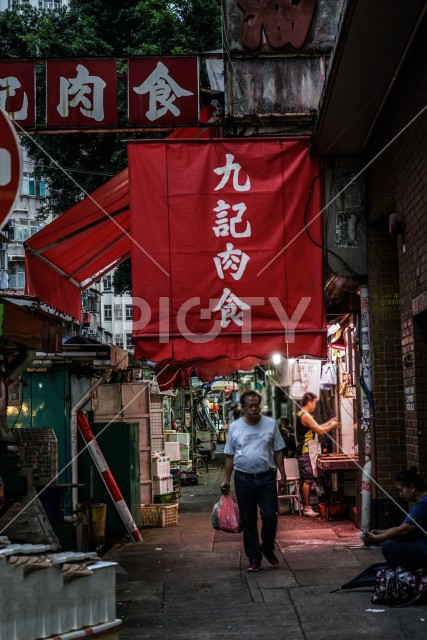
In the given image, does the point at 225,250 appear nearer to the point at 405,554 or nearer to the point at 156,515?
the point at 405,554

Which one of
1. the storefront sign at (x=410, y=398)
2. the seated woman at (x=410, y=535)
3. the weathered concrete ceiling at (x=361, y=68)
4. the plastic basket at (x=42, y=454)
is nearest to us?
the seated woman at (x=410, y=535)

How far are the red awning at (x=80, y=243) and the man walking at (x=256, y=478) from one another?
2899 millimetres

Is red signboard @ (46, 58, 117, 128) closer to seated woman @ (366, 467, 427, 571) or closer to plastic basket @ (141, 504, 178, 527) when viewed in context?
seated woman @ (366, 467, 427, 571)

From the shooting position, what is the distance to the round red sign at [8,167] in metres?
5.34

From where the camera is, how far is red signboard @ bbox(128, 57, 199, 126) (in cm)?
1048

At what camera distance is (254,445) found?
8773 mm

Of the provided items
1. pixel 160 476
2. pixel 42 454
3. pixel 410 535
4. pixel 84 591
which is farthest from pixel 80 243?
pixel 84 591

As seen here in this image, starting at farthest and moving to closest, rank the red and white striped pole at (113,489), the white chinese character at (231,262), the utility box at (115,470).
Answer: the utility box at (115,470) → the red and white striped pole at (113,489) → the white chinese character at (231,262)

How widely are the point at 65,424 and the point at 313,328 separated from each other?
389 cm

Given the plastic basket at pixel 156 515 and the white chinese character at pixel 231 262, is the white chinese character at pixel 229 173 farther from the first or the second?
the plastic basket at pixel 156 515

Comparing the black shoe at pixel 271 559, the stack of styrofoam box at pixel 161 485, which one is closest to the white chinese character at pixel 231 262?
the black shoe at pixel 271 559

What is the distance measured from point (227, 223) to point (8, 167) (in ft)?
14.5

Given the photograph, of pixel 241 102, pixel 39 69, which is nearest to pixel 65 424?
pixel 241 102

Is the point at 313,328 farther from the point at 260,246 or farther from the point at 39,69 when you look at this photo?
the point at 39,69
